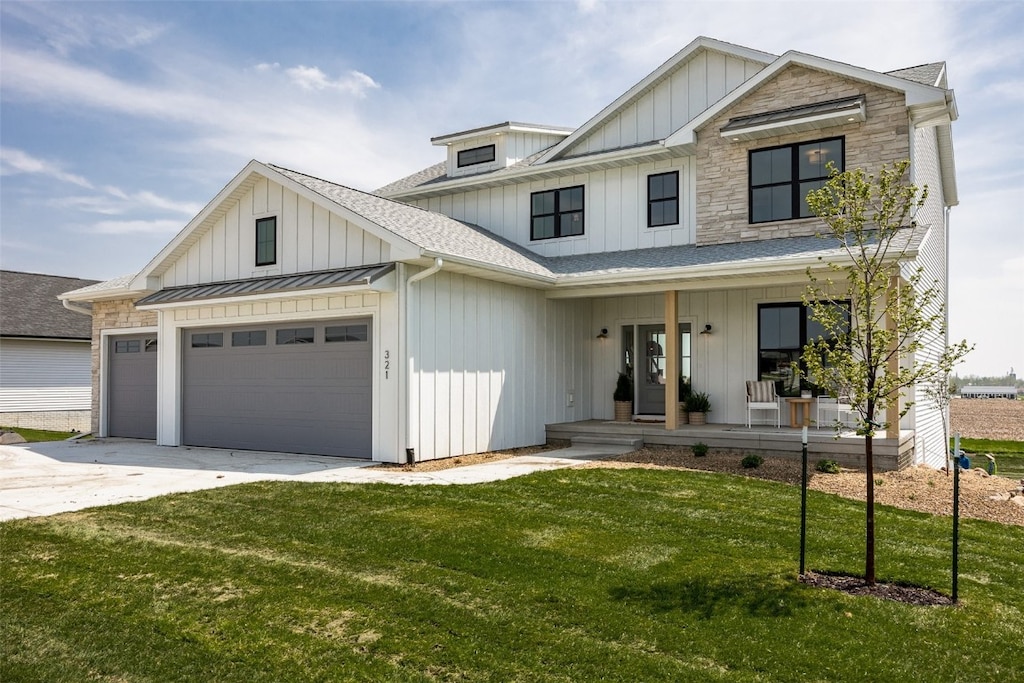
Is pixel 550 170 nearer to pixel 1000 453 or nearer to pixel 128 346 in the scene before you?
pixel 128 346

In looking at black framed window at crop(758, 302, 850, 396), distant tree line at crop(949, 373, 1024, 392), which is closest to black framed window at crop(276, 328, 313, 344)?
black framed window at crop(758, 302, 850, 396)

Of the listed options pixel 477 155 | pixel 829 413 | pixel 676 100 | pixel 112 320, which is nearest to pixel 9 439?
pixel 112 320

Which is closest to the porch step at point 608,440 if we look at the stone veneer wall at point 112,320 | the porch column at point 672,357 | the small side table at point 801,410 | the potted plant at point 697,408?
the porch column at point 672,357

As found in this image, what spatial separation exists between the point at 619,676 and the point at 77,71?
49.1ft

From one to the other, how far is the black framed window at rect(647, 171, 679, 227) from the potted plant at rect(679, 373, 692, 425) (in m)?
3.20

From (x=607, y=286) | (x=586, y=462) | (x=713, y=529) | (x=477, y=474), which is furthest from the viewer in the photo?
(x=607, y=286)

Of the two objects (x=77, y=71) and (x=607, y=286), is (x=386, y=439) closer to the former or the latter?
(x=607, y=286)

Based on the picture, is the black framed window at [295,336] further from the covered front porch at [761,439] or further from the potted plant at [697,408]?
the potted plant at [697,408]

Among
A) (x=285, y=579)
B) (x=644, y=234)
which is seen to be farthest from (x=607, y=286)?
(x=285, y=579)

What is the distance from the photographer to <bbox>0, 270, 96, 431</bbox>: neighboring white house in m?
22.6

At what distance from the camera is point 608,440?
13078 mm

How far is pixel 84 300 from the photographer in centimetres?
1684

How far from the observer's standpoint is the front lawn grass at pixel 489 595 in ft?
12.7

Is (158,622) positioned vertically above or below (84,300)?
below
